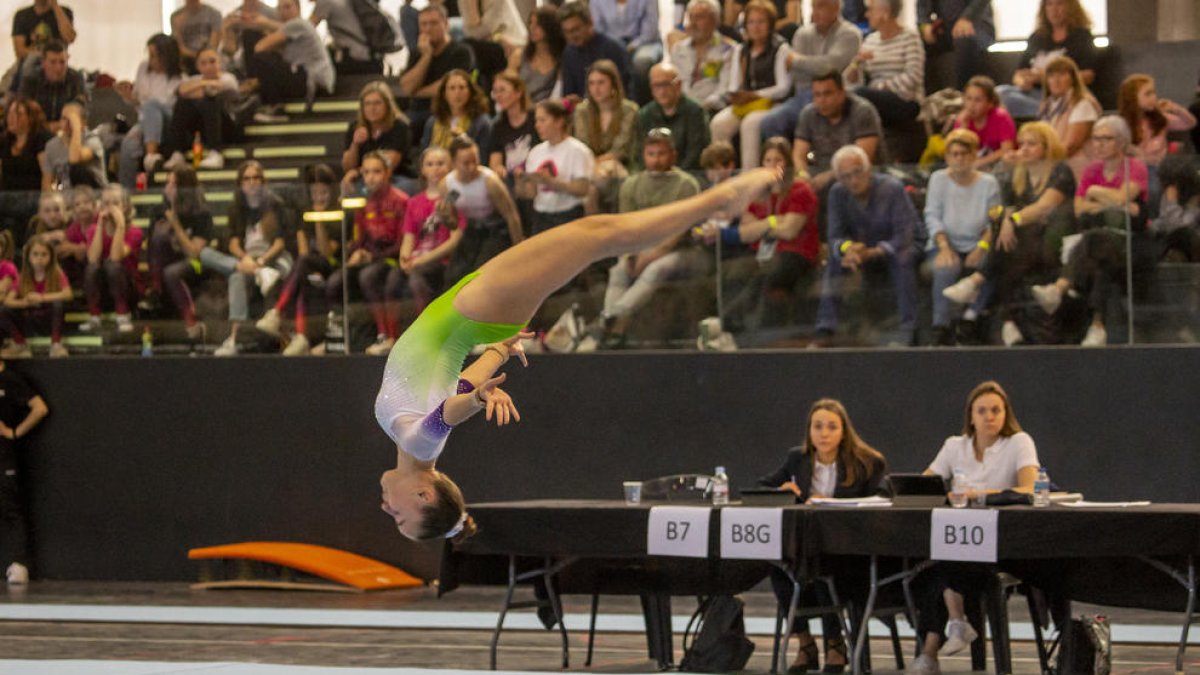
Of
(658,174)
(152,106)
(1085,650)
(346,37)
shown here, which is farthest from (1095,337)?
(152,106)

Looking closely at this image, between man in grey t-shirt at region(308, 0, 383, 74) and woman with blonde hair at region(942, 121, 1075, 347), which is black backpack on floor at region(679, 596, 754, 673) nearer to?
woman with blonde hair at region(942, 121, 1075, 347)

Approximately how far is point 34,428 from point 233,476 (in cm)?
189

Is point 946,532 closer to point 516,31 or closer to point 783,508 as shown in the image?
point 783,508

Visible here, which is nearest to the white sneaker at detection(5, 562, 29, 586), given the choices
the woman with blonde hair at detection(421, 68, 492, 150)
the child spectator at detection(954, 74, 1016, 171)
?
the woman with blonde hair at detection(421, 68, 492, 150)

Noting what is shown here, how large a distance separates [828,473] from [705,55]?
527 cm

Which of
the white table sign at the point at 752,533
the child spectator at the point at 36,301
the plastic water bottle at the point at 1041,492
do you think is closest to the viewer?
the plastic water bottle at the point at 1041,492

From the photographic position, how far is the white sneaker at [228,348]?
528 inches

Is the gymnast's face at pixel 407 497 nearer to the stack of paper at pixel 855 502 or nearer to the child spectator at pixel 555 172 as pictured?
the stack of paper at pixel 855 502

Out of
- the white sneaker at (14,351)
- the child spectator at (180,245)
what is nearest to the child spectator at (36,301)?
the white sneaker at (14,351)

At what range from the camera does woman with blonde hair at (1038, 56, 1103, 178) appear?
1168 cm

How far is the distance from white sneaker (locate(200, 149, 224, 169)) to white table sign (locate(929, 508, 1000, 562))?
955cm

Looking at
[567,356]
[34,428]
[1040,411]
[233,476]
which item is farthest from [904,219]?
[34,428]

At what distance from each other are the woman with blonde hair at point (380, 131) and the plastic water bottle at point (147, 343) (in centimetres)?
203

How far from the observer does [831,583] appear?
8.60 meters
